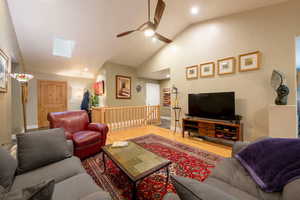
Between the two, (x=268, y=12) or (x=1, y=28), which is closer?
(x=1, y=28)

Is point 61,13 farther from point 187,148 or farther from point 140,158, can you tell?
point 187,148

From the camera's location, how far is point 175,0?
9.45 ft

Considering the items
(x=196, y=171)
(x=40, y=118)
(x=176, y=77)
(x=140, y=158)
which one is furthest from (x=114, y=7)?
(x=40, y=118)

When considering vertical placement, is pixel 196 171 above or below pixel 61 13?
below

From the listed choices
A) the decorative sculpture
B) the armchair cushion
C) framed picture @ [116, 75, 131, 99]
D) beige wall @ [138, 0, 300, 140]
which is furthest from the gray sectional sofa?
framed picture @ [116, 75, 131, 99]

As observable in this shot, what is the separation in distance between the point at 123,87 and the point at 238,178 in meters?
4.88

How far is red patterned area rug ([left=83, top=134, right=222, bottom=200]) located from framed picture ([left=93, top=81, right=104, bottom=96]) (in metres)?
3.27

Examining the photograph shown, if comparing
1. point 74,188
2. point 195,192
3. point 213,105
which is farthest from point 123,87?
point 195,192

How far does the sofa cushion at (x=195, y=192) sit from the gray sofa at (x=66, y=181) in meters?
0.56

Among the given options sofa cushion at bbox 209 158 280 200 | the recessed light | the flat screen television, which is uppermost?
the recessed light

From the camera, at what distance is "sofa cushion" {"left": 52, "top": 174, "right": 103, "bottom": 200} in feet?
3.01

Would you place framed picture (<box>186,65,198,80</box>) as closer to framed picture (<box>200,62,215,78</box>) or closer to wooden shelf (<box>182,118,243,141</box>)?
framed picture (<box>200,62,215,78</box>)

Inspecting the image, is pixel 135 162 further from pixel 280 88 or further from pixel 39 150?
pixel 280 88

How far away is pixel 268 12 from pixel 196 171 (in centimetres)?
368
